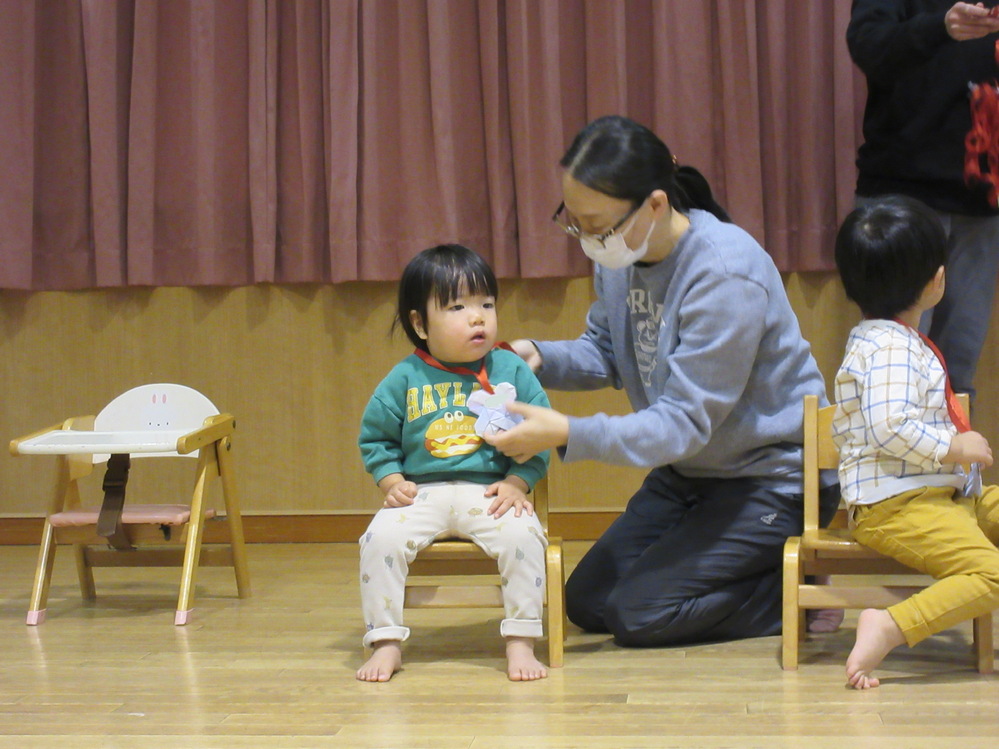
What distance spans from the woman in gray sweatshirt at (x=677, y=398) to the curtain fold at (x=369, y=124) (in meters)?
0.98

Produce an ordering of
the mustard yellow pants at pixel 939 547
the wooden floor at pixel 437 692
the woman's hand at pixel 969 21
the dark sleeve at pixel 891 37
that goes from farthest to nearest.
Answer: the dark sleeve at pixel 891 37
the woman's hand at pixel 969 21
the mustard yellow pants at pixel 939 547
the wooden floor at pixel 437 692

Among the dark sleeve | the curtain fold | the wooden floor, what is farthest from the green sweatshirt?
the dark sleeve

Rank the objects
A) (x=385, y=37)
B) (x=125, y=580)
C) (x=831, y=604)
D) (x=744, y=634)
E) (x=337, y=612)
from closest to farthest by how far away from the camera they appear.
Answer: (x=831, y=604)
(x=744, y=634)
(x=337, y=612)
(x=125, y=580)
(x=385, y=37)

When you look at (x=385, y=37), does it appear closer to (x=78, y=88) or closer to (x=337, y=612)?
(x=78, y=88)

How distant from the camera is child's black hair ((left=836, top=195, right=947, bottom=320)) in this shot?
2156 mm

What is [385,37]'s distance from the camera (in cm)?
357

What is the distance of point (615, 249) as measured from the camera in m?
2.24

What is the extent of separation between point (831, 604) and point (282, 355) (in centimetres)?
213

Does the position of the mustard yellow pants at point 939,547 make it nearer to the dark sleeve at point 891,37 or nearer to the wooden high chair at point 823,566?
the wooden high chair at point 823,566

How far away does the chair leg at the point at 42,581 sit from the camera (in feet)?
9.21

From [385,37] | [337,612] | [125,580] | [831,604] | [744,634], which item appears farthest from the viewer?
[385,37]

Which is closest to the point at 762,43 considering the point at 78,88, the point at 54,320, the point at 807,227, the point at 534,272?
the point at 807,227

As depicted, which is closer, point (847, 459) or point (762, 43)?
point (847, 459)

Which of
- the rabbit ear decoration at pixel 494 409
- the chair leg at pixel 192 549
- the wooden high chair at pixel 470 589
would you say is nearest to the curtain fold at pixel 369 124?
the chair leg at pixel 192 549
